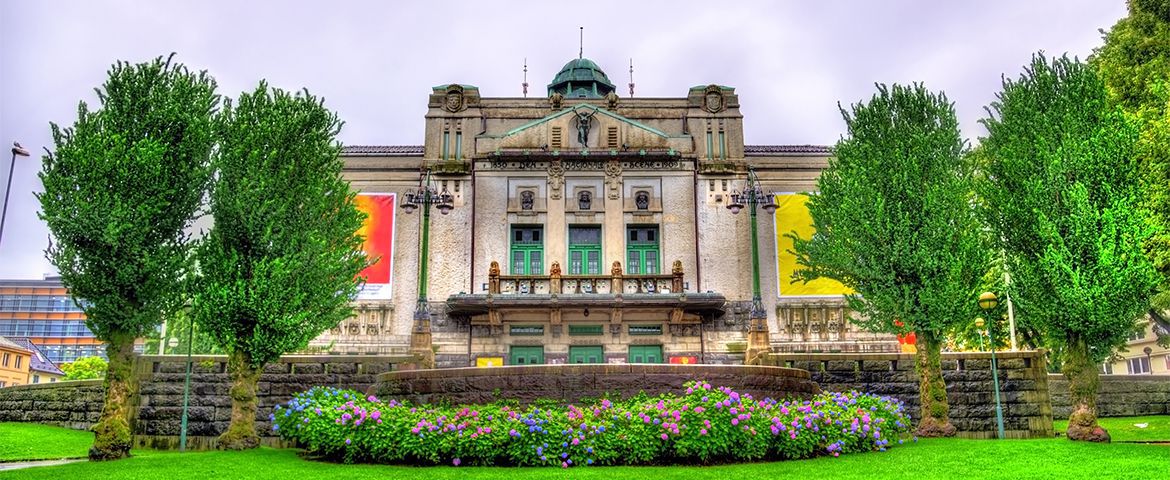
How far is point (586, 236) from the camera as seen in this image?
104 ft

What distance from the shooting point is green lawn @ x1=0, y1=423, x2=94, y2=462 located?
64.1 feet

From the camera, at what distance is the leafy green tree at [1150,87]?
21.8 meters

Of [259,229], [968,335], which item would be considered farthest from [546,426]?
[968,335]

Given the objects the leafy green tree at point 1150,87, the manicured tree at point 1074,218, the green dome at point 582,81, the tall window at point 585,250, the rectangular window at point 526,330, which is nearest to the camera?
the manicured tree at point 1074,218

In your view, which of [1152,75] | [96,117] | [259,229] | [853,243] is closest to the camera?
[96,117]

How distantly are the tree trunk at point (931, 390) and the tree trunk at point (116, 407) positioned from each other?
60.3 feet

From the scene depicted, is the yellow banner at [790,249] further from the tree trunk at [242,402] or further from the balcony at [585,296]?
the tree trunk at [242,402]

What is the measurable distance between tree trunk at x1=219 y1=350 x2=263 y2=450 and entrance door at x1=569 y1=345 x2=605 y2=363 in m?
13.0

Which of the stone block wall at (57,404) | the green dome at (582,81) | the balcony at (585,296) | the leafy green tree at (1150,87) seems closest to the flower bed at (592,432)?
the balcony at (585,296)

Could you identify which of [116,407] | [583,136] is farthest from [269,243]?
[583,136]

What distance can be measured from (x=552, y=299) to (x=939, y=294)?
43.9 ft

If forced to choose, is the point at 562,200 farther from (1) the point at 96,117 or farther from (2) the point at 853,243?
(1) the point at 96,117

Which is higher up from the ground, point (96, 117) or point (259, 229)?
point (96, 117)

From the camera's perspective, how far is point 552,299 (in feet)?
92.5
